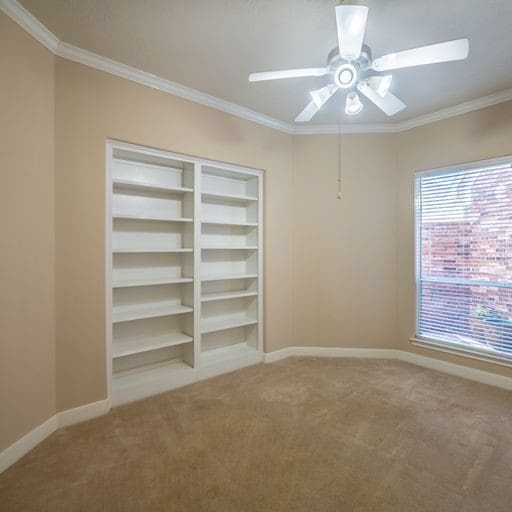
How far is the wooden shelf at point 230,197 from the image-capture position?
2.97 m

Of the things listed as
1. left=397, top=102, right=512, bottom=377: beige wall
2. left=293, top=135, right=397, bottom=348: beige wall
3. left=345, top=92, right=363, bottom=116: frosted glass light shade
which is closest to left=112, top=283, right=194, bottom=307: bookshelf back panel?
left=293, top=135, right=397, bottom=348: beige wall

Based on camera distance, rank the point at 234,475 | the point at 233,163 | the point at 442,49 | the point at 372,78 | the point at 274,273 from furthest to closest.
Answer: the point at 274,273, the point at 233,163, the point at 372,78, the point at 234,475, the point at 442,49

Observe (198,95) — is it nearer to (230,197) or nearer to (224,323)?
(230,197)

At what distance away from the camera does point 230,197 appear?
313 centimetres

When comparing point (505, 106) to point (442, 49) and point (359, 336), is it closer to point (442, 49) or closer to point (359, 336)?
point (442, 49)

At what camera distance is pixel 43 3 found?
1.74 metres

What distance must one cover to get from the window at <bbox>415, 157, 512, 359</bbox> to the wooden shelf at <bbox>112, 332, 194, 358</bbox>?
256 centimetres

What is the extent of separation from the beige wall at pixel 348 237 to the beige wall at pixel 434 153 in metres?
0.10

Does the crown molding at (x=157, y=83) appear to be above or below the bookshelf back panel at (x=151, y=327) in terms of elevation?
above

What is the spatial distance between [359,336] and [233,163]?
240cm

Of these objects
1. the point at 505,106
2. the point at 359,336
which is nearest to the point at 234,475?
the point at 359,336

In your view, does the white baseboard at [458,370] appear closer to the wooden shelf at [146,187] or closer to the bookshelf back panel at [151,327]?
the bookshelf back panel at [151,327]

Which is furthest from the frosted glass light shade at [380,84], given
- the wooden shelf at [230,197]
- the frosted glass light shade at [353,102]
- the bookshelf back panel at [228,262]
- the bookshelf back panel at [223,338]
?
the bookshelf back panel at [223,338]

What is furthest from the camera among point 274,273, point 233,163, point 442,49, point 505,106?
point 274,273
